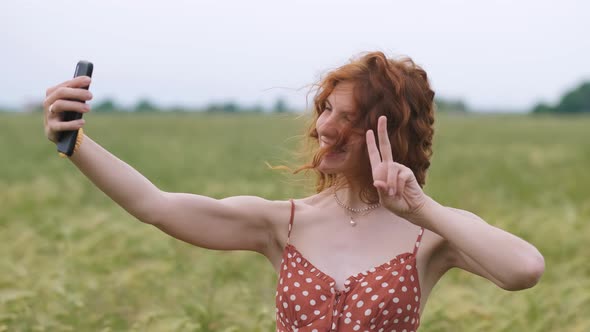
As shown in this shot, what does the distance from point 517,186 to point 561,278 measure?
22.4ft

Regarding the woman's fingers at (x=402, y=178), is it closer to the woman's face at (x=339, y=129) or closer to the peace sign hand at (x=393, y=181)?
the peace sign hand at (x=393, y=181)

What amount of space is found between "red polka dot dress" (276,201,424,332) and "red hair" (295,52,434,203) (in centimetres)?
24

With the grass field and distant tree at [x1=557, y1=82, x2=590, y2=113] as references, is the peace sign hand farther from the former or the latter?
distant tree at [x1=557, y1=82, x2=590, y2=113]

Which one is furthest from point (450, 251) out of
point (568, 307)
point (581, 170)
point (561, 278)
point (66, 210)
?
point (581, 170)

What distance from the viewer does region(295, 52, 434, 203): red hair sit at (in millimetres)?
2193

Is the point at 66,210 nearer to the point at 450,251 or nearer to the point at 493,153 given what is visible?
the point at 450,251

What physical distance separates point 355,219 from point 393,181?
41 cm

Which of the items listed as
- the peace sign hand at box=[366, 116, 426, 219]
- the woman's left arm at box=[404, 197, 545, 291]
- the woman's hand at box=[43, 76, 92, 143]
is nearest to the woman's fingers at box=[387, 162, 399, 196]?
the peace sign hand at box=[366, 116, 426, 219]

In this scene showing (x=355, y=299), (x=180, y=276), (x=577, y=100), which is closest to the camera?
(x=355, y=299)

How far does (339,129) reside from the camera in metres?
2.19

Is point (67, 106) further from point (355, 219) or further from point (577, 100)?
point (577, 100)

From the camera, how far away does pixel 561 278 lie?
5.94 meters

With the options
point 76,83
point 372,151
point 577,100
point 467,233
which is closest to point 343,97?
point 372,151

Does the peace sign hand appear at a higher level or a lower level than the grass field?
higher
